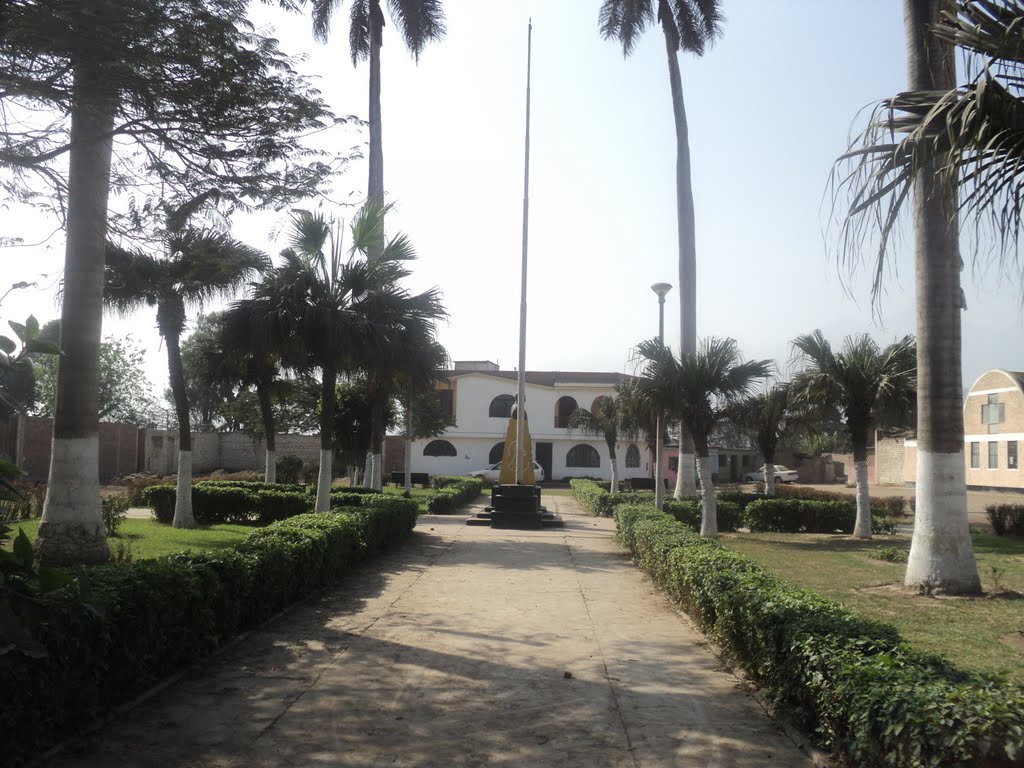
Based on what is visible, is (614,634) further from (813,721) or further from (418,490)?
(418,490)

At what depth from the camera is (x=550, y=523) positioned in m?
21.8

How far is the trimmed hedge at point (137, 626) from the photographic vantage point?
4.24 meters

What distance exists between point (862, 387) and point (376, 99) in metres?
15.7

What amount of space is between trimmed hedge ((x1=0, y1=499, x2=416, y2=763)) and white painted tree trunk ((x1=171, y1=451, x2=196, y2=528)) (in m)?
8.36

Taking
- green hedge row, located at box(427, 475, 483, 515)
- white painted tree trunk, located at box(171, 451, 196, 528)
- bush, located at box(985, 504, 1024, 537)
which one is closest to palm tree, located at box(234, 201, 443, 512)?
white painted tree trunk, located at box(171, 451, 196, 528)

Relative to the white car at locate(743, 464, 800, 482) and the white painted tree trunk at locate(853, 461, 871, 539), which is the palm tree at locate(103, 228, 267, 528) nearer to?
the white painted tree trunk at locate(853, 461, 871, 539)

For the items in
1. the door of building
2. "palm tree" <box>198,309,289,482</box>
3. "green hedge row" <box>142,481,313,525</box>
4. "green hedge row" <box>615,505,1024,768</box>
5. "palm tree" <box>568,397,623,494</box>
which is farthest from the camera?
the door of building

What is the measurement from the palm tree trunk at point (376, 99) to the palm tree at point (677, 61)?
671cm

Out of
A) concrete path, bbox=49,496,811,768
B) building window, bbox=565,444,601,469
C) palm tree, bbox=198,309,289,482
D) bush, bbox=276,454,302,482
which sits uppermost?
palm tree, bbox=198,309,289,482

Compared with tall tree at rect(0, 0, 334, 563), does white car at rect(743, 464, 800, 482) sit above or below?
below

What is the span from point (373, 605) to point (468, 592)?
1542 millimetres

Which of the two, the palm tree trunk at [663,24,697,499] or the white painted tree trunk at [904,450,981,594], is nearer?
the white painted tree trunk at [904,450,981,594]

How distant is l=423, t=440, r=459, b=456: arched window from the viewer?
52.7m

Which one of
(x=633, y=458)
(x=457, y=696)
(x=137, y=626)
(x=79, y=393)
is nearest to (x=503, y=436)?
(x=633, y=458)
